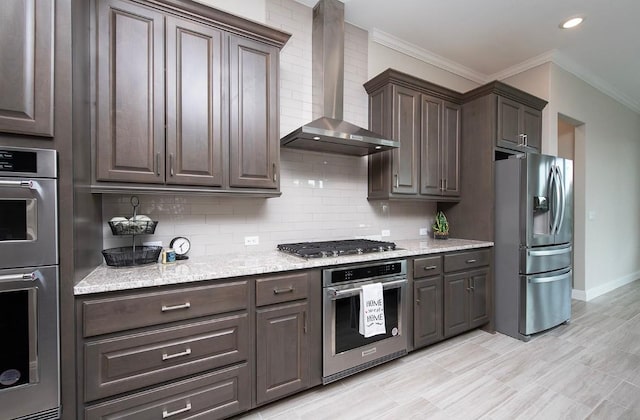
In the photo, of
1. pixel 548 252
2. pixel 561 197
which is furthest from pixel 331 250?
pixel 561 197

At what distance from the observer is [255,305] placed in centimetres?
171

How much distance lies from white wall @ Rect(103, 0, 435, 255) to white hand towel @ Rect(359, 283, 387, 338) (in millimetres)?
829

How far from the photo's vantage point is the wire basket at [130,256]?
1658 millimetres

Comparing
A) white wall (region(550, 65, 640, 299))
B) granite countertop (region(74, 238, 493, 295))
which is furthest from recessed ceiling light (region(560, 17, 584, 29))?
granite countertop (region(74, 238, 493, 295))

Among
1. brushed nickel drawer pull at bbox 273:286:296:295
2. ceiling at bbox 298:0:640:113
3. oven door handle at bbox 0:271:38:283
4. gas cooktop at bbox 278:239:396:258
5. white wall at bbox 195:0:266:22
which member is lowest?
brushed nickel drawer pull at bbox 273:286:296:295

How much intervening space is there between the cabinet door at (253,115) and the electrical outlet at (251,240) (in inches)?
21.2

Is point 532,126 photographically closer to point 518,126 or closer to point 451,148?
point 518,126

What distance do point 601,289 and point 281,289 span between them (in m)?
5.32

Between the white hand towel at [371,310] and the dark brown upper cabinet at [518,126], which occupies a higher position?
the dark brown upper cabinet at [518,126]

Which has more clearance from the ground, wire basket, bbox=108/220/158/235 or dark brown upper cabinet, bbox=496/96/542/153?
dark brown upper cabinet, bbox=496/96/542/153

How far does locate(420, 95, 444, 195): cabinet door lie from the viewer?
9.82ft

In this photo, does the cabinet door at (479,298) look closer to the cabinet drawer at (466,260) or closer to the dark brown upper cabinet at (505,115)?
the cabinet drawer at (466,260)

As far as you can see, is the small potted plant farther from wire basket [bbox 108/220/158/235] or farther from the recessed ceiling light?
wire basket [bbox 108/220/158/235]

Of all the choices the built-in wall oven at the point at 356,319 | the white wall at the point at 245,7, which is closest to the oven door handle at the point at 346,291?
the built-in wall oven at the point at 356,319
